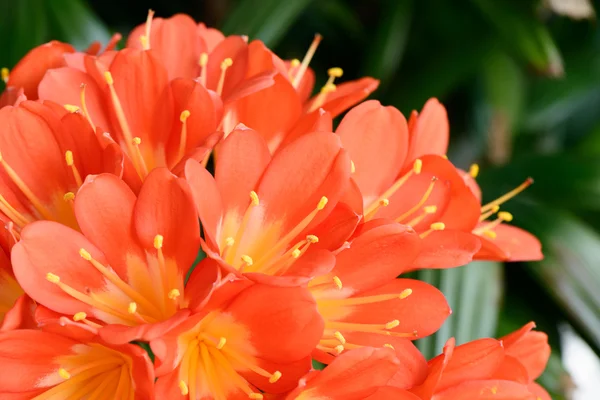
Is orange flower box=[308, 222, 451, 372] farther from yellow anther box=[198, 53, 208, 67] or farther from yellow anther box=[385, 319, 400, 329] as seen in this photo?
Result: yellow anther box=[198, 53, 208, 67]

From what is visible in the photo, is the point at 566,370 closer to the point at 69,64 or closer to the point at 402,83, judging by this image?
the point at 402,83

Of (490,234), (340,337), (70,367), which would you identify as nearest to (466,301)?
(490,234)

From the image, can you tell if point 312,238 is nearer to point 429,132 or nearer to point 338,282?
point 338,282

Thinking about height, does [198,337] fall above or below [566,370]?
above

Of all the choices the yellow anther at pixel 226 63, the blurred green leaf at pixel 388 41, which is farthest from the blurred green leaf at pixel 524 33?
the yellow anther at pixel 226 63

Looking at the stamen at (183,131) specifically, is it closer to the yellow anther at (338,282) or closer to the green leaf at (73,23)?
the yellow anther at (338,282)

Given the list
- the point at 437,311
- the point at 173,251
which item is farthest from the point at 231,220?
the point at 437,311
